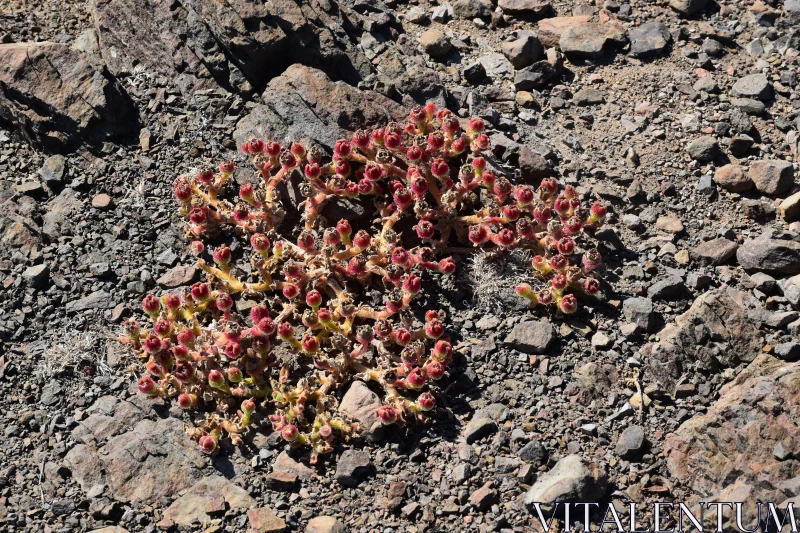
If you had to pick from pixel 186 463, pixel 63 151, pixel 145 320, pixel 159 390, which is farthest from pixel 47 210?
pixel 186 463

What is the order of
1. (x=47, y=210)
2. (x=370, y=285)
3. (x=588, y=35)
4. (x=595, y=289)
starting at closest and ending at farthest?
1. (x=595, y=289)
2. (x=370, y=285)
3. (x=47, y=210)
4. (x=588, y=35)

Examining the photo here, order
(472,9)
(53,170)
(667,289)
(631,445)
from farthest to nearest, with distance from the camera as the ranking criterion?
(472,9) < (53,170) < (667,289) < (631,445)

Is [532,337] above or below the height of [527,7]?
below

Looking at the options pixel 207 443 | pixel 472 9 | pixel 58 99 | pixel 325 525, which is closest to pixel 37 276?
pixel 58 99


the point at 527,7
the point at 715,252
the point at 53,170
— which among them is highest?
the point at 527,7

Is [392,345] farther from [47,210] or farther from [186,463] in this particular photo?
[47,210]

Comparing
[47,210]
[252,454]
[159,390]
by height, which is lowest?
[252,454]

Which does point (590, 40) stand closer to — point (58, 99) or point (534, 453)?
point (534, 453)

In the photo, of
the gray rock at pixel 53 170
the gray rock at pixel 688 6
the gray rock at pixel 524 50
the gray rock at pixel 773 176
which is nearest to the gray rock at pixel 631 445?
the gray rock at pixel 773 176
